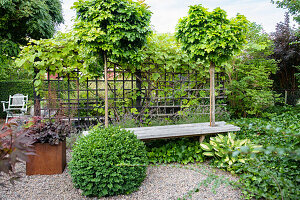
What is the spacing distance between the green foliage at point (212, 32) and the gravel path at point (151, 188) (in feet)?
5.97

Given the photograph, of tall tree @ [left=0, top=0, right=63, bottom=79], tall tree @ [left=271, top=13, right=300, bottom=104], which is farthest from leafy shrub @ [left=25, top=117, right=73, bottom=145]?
tall tree @ [left=271, top=13, right=300, bottom=104]

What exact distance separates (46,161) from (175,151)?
1945mm

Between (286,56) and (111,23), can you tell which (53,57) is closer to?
(111,23)

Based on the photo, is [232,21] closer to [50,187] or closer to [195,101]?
[195,101]

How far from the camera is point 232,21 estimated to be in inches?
127

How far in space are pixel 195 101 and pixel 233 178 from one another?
8.56ft

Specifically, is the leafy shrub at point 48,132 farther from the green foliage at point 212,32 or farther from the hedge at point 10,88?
the hedge at point 10,88

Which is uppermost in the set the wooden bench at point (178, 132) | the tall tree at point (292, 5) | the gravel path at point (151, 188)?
the tall tree at point (292, 5)

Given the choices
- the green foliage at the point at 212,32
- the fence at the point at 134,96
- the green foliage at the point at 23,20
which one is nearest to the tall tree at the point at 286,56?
the fence at the point at 134,96

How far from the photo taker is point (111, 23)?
2906 millimetres

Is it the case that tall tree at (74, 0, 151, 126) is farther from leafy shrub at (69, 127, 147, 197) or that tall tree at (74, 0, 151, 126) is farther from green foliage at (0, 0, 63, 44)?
green foliage at (0, 0, 63, 44)

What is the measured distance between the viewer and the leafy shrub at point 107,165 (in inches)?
90.0

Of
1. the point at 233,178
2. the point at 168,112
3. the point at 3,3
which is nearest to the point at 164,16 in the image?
the point at 168,112

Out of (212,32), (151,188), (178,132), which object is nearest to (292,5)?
(212,32)
